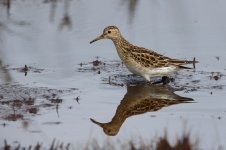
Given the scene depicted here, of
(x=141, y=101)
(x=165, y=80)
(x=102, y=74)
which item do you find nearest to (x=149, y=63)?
(x=165, y=80)

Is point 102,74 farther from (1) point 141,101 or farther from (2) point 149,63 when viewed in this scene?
(1) point 141,101

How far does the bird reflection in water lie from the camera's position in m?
10.5

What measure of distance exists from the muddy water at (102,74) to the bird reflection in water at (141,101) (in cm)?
2

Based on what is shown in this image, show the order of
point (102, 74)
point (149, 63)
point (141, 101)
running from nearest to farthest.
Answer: point (141, 101) < point (149, 63) < point (102, 74)

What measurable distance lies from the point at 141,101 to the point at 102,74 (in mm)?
1497

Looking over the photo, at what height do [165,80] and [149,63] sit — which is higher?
[149,63]

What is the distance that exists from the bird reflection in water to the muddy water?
2cm

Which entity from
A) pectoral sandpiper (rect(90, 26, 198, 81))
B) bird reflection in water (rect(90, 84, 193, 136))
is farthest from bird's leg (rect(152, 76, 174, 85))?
bird reflection in water (rect(90, 84, 193, 136))

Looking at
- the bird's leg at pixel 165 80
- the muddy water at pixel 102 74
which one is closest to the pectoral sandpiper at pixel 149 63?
the bird's leg at pixel 165 80

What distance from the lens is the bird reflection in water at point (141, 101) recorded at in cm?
1045

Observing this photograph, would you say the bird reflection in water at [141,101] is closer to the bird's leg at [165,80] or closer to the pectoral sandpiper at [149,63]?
the bird's leg at [165,80]

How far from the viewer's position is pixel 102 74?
13.0 meters

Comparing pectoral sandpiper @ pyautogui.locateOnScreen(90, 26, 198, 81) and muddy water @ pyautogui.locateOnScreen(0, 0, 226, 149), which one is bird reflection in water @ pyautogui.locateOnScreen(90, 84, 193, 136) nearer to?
muddy water @ pyautogui.locateOnScreen(0, 0, 226, 149)

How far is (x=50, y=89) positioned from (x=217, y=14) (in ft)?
17.3
